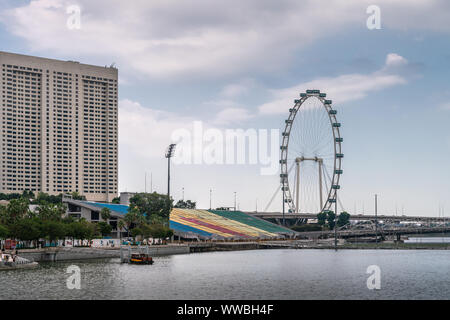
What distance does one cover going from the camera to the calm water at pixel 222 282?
74.0m

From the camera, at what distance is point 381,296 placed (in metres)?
74.6

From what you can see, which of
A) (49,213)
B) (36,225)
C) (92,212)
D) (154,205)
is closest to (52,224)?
(36,225)

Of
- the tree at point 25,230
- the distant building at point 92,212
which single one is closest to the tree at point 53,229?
the tree at point 25,230

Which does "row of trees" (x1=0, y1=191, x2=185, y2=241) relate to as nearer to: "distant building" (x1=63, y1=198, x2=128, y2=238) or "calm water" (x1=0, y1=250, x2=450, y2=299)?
"distant building" (x1=63, y1=198, x2=128, y2=238)

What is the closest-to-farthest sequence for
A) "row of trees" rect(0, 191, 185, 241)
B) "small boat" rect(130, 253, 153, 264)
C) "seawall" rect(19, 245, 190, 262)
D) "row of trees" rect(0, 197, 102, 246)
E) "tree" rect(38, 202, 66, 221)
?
"small boat" rect(130, 253, 153, 264) < "seawall" rect(19, 245, 190, 262) < "row of trees" rect(0, 197, 102, 246) < "row of trees" rect(0, 191, 185, 241) < "tree" rect(38, 202, 66, 221)

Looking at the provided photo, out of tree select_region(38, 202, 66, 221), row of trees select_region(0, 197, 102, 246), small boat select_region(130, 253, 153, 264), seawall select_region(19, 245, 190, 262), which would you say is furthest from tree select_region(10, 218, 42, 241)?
small boat select_region(130, 253, 153, 264)

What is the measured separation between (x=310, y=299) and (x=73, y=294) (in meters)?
27.8

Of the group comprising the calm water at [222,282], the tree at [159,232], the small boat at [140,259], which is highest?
the tree at [159,232]

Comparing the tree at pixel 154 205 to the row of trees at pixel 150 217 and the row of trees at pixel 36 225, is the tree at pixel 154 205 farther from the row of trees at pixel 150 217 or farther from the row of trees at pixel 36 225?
the row of trees at pixel 36 225

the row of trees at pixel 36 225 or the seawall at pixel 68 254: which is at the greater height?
the row of trees at pixel 36 225

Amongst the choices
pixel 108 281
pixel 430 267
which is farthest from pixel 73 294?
pixel 430 267

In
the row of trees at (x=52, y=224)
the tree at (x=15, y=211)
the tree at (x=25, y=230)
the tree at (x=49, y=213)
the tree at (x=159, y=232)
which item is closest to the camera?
the tree at (x=25, y=230)

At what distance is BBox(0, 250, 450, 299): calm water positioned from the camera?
243ft
